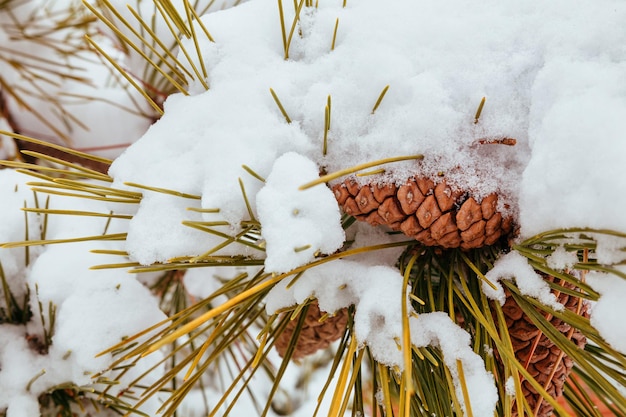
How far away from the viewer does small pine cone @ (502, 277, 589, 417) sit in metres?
0.46

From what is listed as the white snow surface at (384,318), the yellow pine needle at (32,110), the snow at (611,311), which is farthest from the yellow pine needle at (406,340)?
the yellow pine needle at (32,110)

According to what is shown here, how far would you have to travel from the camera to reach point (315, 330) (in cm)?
62

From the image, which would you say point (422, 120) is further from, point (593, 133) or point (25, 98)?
point (25, 98)

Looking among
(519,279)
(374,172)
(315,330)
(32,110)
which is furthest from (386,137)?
(32,110)

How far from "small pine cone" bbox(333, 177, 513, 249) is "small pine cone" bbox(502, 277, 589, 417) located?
8 centimetres

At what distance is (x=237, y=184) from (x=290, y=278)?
0.10m

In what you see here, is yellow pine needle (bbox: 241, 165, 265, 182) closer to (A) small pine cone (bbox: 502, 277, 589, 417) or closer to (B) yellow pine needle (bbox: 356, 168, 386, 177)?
(B) yellow pine needle (bbox: 356, 168, 386, 177)

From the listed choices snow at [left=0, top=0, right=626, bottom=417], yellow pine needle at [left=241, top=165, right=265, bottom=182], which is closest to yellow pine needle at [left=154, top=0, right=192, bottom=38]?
snow at [left=0, top=0, right=626, bottom=417]

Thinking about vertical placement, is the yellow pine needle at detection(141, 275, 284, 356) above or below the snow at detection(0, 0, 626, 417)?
below

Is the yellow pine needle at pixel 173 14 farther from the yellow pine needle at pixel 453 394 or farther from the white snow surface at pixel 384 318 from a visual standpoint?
the yellow pine needle at pixel 453 394

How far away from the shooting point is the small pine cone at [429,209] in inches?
16.3

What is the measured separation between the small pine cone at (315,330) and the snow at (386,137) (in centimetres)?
12

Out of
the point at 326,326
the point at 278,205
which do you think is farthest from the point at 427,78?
the point at 326,326

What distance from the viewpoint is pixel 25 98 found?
3.00ft
